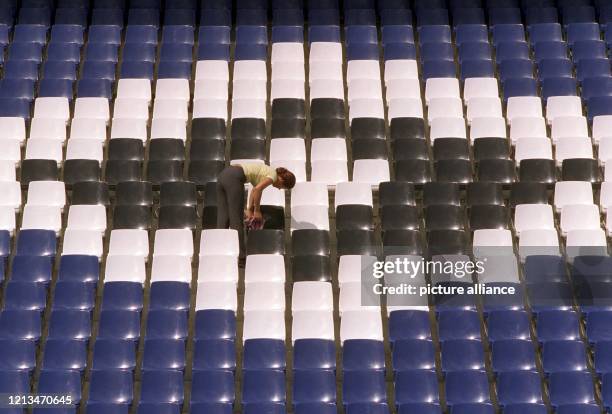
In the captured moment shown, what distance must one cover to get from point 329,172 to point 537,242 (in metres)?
2.48

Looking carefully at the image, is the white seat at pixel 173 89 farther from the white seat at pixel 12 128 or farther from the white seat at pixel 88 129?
the white seat at pixel 12 128

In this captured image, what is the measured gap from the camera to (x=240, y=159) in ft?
41.9

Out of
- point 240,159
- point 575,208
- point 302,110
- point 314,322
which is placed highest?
point 302,110

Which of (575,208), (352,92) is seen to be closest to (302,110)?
(352,92)

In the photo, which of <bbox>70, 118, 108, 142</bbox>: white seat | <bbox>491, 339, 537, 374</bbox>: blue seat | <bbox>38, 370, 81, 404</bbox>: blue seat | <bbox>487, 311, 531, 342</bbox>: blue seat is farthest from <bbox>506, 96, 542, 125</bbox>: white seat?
<bbox>38, 370, 81, 404</bbox>: blue seat

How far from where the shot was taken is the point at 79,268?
445 inches

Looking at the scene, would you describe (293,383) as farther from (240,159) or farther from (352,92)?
(352,92)

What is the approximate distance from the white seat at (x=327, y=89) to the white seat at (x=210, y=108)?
1.09m

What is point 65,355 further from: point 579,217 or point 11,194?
point 579,217

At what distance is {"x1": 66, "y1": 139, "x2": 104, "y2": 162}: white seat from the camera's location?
12867mm

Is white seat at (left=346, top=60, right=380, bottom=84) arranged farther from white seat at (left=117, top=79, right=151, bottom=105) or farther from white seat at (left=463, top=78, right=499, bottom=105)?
white seat at (left=117, top=79, right=151, bottom=105)

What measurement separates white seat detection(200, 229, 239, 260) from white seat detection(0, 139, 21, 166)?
272 cm

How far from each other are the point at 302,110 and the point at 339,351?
358cm

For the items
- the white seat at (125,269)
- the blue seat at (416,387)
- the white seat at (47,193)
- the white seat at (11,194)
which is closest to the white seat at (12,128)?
the white seat at (11,194)
